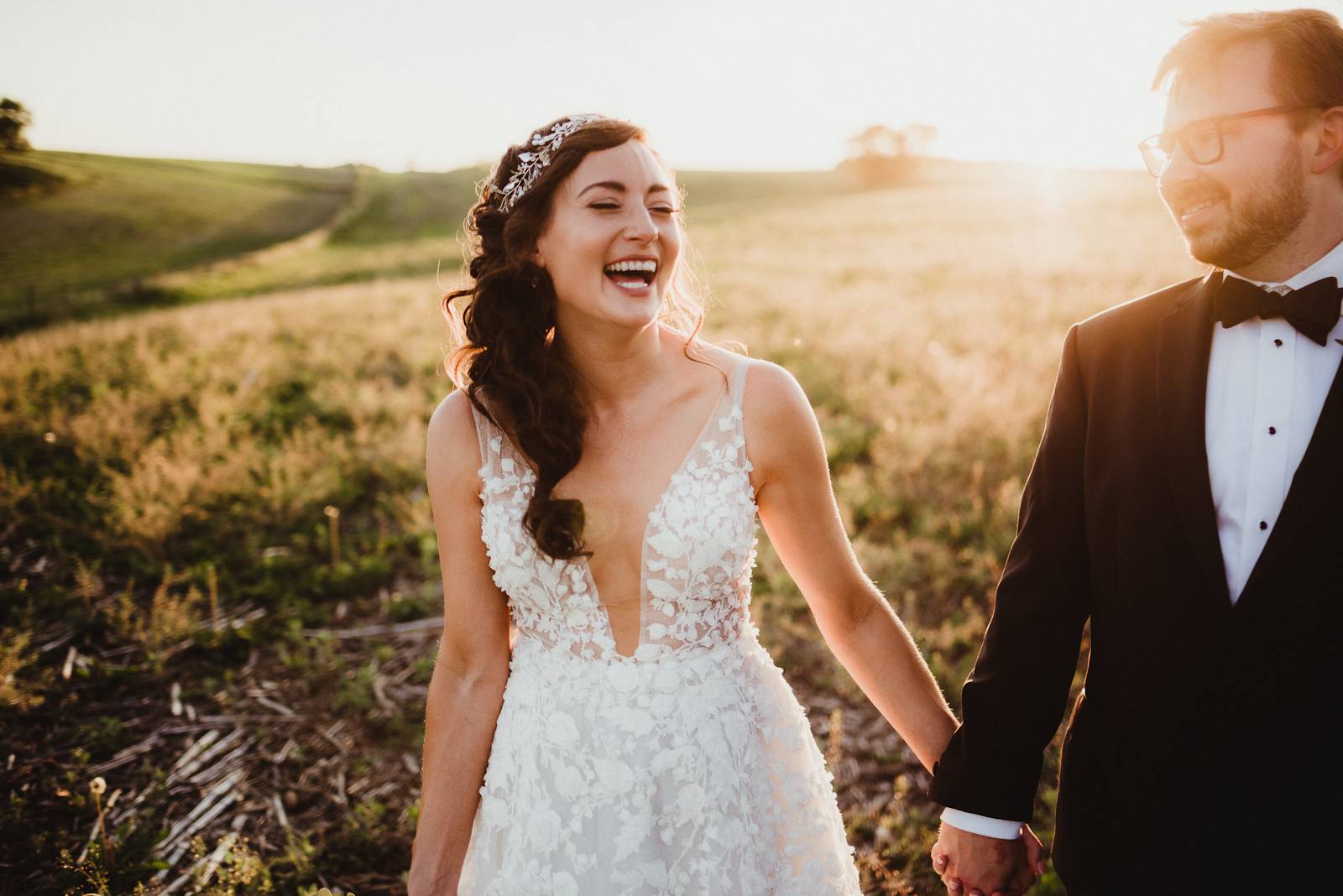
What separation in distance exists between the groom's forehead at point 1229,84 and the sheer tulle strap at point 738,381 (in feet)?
4.13

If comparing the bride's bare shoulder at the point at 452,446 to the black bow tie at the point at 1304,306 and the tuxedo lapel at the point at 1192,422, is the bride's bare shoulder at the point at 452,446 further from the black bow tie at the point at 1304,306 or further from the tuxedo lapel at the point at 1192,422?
the black bow tie at the point at 1304,306

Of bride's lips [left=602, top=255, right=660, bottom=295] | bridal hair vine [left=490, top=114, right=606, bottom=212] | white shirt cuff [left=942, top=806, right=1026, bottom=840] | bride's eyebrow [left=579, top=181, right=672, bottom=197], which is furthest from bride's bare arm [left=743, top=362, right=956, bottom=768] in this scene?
bridal hair vine [left=490, top=114, right=606, bottom=212]

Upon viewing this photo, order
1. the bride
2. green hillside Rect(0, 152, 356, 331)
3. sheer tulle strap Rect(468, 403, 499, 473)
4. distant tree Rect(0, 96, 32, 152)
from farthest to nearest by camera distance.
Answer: green hillside Rect(0, 152, 356, 331) → distant tree Rect(0, 96, 32, 152) → sheer tulle strap Rect(468, 403, 499, 473) → the bride

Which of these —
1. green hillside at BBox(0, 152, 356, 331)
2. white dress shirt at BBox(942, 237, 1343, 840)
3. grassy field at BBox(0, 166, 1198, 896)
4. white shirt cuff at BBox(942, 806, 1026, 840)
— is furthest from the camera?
green hillside at BBox(0, 152, 356, 331)

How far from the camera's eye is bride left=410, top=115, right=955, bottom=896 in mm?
2156

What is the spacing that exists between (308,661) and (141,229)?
3420cm

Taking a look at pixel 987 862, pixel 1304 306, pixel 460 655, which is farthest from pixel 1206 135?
pixel 460 655

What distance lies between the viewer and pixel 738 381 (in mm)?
2354

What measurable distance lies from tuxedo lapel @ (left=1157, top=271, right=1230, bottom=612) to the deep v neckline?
115cm

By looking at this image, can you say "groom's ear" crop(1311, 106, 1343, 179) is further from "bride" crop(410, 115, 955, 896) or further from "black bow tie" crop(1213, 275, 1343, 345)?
"bride" crop(410, 115, 955, 896)

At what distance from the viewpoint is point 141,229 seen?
3100 centimetres

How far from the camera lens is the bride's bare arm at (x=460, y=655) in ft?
7.47

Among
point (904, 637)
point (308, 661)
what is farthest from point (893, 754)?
point (308, 661)

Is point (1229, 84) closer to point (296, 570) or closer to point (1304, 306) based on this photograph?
point (1304, 306)
